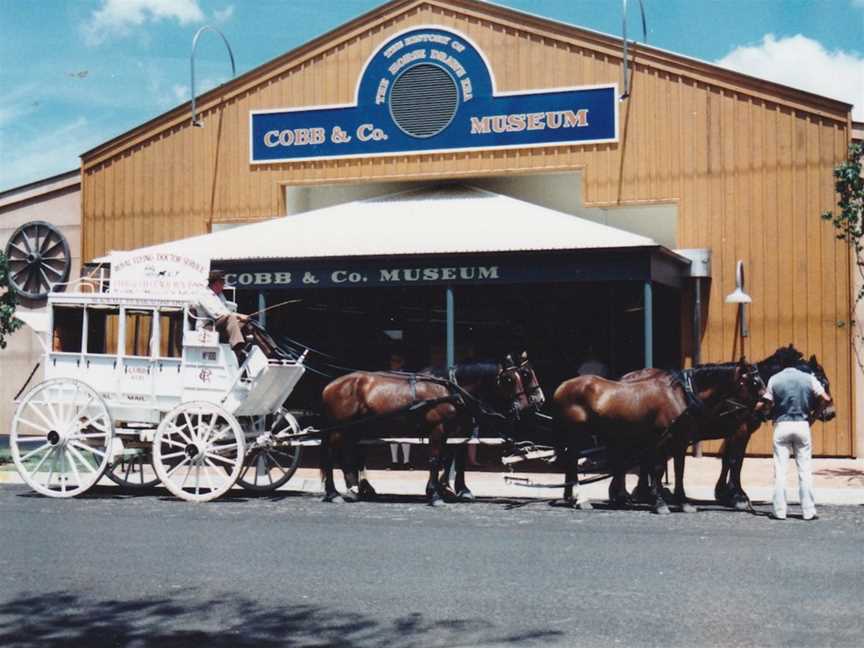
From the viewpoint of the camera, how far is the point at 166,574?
866 cm

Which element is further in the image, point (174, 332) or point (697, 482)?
point (697, 482)

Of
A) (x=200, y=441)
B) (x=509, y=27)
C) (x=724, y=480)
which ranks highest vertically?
(x=509, y=27)

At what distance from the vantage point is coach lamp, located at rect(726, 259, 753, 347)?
1828 cm

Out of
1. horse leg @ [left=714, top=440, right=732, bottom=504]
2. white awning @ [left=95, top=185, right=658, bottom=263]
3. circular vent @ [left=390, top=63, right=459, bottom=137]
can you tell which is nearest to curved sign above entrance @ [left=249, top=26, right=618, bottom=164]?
circular vent @ [left=390, top=63, right=459, bottom=137]

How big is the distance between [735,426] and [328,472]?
4.67m

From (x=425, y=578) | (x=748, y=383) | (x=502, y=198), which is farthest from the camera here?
(x=502, y=198)

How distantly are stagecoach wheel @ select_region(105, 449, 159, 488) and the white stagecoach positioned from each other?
0.04 meters

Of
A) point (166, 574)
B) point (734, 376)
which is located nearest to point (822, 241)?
point (734, 376)

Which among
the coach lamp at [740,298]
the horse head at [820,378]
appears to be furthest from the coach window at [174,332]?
the coach lamp at [740,298]

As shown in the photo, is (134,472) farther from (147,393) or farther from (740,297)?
(740,297)

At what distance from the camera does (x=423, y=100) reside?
20.9 meters

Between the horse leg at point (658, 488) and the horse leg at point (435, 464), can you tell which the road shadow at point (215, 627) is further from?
the horse leg at point (658, 488)

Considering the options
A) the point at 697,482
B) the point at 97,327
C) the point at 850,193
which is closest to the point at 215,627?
the point at 97,327

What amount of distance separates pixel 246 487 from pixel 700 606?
324 inches
